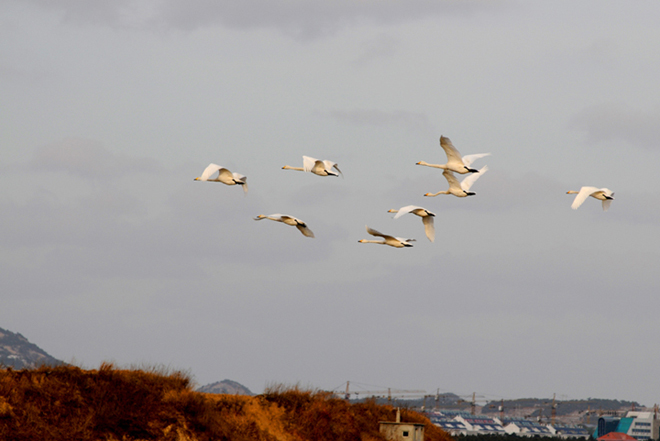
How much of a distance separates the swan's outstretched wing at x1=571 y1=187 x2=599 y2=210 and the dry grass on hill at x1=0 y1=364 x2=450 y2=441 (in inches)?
676

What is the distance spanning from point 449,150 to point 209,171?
10799 millimetres

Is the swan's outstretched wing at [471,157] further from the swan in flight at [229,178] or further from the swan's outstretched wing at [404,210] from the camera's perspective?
the swan in flight at [229,178]

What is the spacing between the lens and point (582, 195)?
119 ft

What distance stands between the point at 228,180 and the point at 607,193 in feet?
58.2

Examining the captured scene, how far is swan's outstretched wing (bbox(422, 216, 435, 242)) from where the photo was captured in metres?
37.4

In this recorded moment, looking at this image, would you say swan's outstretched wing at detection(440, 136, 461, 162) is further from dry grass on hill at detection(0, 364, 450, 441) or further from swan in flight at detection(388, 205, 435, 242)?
Result: dry grass on hill at detection(0, 364, 450, 441)

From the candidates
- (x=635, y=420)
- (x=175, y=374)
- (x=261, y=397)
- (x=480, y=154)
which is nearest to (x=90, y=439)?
(x=175, y=374)

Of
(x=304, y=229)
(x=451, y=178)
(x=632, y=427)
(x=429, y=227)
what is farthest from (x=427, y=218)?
(x=632, y=427)

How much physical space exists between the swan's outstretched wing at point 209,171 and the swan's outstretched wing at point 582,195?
15786 millimetres

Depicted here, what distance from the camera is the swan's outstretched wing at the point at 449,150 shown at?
3460cm

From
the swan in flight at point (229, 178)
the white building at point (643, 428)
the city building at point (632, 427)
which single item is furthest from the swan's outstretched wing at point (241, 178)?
the white building at point (643, 428)

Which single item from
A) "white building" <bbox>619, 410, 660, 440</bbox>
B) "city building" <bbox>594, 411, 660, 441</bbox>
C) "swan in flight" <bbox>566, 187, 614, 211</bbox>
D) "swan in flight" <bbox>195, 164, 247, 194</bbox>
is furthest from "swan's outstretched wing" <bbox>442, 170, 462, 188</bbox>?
"white building" <bbox>619, 410, 660, 440</bbox>

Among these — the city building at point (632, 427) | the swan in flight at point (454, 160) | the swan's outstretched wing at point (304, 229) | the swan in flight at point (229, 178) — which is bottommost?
the city building at point (632, 427)

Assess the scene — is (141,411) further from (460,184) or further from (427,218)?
(460,184)
